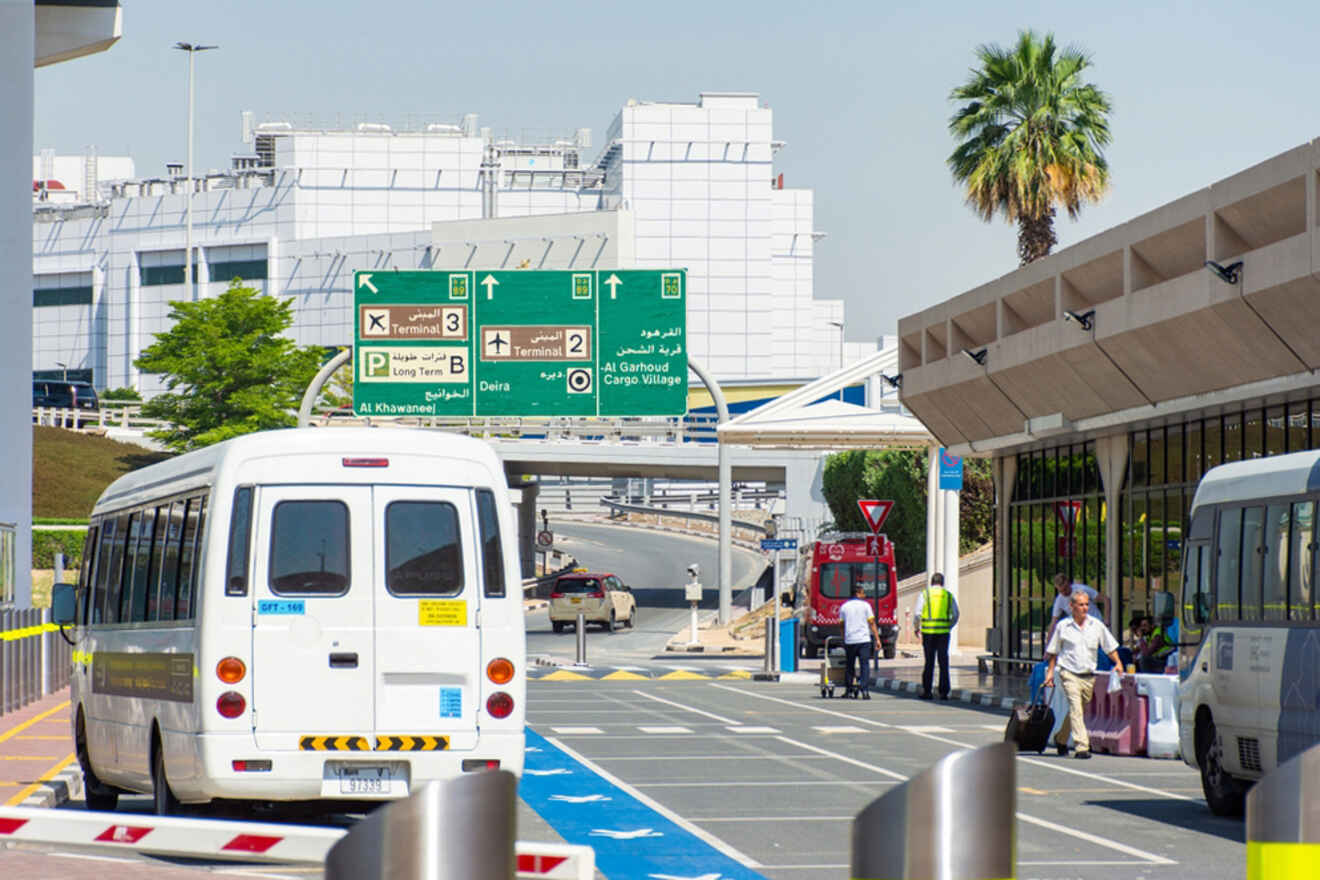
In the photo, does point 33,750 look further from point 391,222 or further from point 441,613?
point 391,222

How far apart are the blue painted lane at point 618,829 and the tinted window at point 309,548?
2280mm

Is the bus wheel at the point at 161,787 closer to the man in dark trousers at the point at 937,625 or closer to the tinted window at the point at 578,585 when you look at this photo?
the man in dark trousers at the point at 937,625

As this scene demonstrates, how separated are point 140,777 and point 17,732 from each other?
8134mm

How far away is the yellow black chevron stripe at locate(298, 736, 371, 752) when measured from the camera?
40.3 feet

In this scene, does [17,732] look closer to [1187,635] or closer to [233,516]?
[233,516]

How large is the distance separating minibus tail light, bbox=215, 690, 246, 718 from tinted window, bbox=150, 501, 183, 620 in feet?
3.87

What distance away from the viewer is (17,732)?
68.8 feet

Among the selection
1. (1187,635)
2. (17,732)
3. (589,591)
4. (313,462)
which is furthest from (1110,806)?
(589,591)

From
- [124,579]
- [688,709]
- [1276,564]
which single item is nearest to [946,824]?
[1276,564]

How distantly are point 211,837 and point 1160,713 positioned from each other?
40.7 ft

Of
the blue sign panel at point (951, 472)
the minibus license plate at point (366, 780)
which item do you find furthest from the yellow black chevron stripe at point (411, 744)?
the blue sign panel at point (951, 472)

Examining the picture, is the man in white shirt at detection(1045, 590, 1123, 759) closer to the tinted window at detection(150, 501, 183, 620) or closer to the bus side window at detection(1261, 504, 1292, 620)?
the bus side window at detection(1261, 504, 1292, 620)

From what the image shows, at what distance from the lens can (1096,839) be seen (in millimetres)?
13148

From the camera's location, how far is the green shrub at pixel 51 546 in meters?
61.0
